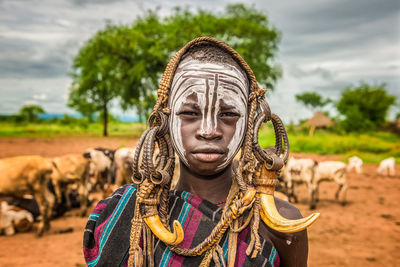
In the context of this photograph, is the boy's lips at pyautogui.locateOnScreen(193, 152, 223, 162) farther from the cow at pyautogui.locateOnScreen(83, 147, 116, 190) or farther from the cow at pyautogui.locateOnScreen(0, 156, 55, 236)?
the cow at pyautogui.locateOnScreen(83, 147, 116, 190)

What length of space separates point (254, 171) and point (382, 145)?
966 inches

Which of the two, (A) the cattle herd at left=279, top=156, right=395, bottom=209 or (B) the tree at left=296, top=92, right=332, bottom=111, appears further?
(B) the tree at left=296, top=92, right=332, bottom=111

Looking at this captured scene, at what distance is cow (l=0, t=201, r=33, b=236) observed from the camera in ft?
20.6

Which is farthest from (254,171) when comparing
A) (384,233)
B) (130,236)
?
(384,233)

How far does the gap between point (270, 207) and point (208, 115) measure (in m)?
0.56

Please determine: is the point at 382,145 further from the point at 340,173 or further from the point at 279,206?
the point at 279,206

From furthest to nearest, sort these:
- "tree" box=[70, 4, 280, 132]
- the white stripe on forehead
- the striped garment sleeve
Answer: "tree" box=[70, 4, 280, 132], the striped garment sleeve, the white stripe on forehead

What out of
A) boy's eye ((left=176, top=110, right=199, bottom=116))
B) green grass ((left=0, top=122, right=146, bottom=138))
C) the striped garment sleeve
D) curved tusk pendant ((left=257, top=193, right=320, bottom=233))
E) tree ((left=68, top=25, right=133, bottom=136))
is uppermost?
tree ((left=68, top=25, right=133, bottom=136))

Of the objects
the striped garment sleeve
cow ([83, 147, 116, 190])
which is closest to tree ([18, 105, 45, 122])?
cow ([83, 147, 116, 190])

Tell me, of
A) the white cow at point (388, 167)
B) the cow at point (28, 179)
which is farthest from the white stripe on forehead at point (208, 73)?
the white cow at point (388, 167)

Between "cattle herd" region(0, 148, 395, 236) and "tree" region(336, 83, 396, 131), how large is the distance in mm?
23427

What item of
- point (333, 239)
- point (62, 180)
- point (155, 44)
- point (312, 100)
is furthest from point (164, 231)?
point (312, 100)

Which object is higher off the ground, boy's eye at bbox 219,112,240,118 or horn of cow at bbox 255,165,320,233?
boy's eye at bbox 219,112,240,118

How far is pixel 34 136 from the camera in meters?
26.2
